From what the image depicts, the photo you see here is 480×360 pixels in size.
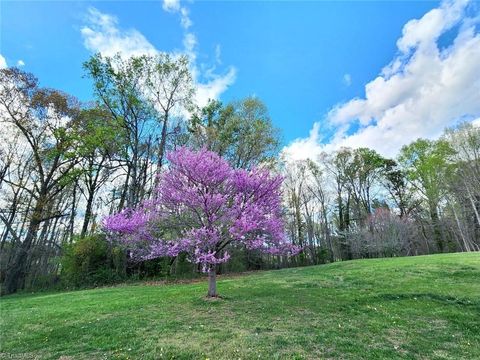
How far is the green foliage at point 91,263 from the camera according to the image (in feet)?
55.4

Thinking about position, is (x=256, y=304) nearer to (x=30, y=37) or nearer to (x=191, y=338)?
(x=191, y=338)

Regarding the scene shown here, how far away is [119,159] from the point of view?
21562 millimetres

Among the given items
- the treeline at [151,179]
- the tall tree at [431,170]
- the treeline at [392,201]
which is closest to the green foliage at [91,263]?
the treeline at [151,179]

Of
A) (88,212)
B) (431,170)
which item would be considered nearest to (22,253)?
(88,212)

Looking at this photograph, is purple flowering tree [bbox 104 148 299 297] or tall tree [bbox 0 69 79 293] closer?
purple flowering tree [bbox 104 148 299 297]

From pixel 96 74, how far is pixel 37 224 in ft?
36.3

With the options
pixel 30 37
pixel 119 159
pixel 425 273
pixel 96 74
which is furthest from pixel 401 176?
pixel 30 37

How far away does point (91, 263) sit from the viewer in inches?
686

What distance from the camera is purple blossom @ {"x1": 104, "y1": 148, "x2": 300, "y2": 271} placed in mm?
7404

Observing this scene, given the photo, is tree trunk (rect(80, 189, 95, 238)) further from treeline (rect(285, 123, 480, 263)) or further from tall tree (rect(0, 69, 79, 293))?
treeline (rect(285, 123, 480, 263))

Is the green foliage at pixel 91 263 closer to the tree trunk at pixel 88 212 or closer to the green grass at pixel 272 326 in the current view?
the tree trunk at pixel 88 212

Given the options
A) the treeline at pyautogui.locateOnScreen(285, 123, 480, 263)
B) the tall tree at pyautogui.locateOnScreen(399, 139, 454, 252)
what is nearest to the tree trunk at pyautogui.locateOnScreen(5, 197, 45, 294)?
the treeline at pyautogui.locateOnScreen(285, 123, 480, 263)

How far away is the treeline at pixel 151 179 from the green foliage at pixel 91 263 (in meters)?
0.06

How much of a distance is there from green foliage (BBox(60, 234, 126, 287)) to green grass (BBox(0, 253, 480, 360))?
9687 mm
